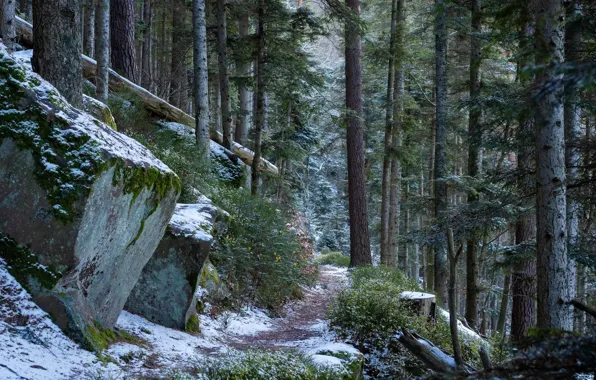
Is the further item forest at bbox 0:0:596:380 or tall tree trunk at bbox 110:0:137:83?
tall tree trunk at bbox 110:0:137:83

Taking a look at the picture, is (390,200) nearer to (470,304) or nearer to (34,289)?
(470,304)

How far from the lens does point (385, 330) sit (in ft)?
23.6

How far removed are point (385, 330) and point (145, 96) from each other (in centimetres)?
952

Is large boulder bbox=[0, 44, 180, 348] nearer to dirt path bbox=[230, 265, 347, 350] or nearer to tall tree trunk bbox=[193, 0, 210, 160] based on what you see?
dirt path bbox=[230, 265, 347, 350]

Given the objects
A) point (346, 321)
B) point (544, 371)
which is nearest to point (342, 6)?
point (346, 321)

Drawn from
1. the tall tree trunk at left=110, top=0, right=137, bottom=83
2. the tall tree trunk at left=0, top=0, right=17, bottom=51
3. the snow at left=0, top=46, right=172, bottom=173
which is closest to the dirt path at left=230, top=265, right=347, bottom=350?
the snow at left=0, top=46, right=172, bottom=173

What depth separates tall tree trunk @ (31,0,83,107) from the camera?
5.86 meters

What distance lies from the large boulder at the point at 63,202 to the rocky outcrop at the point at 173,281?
1279mm

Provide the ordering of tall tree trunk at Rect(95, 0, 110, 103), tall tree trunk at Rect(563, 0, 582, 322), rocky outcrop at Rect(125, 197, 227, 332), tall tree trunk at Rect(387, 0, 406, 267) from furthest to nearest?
tall tree trunk at Rect(387, 0, 406, 267)
tall tree trunk at Rect(95, 0, 110, 103)
rocky outcrop at Rect(125, 197, 227, 332)
tall tree trunk at Rect(563, 0, 582, 322)

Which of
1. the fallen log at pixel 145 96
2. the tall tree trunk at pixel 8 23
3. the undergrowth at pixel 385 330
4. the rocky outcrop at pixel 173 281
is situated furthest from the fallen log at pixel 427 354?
the fallen log at pixel 145 96

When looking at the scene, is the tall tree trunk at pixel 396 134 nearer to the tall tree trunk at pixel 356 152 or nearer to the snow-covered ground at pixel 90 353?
the tall tree trunk at pixel 356 152

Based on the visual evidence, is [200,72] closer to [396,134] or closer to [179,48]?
[179,48]

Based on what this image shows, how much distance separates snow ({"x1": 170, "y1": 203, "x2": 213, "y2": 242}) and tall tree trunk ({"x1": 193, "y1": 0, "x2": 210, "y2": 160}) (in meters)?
2.98

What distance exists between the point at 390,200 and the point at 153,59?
50.9 ft
